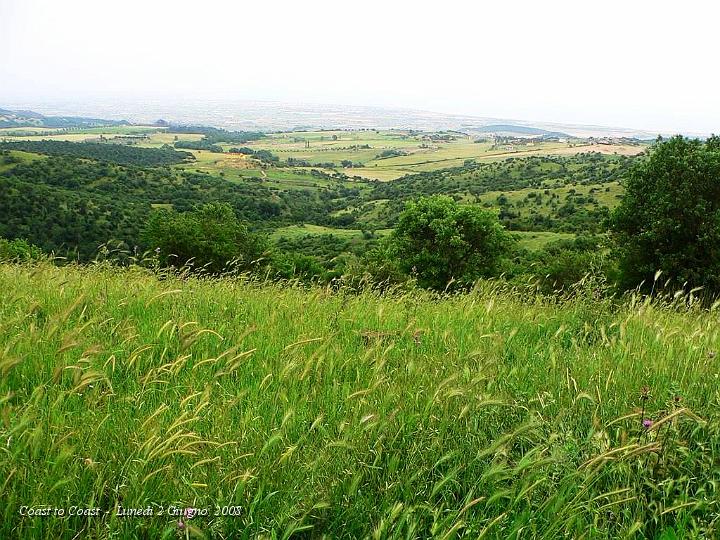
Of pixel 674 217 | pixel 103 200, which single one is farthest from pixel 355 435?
pixel 103 200

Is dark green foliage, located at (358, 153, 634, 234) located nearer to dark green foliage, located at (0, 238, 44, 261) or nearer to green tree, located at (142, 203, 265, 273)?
green tree, located at (142, 203, 265, 273)

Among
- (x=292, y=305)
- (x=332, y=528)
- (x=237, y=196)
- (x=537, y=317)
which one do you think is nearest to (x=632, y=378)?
(x=537, y=317)

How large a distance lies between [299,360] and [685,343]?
121 inches

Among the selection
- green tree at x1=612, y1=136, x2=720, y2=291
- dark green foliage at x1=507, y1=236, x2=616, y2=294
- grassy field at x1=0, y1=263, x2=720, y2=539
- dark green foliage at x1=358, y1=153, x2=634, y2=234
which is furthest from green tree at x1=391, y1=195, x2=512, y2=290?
grassy field at x1=0, y1=263, x2=720, y2=539

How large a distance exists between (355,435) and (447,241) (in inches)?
1657

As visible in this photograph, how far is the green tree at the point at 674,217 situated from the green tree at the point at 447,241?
1620 cm

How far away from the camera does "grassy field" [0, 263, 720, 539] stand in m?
1.89

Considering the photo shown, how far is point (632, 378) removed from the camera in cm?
321

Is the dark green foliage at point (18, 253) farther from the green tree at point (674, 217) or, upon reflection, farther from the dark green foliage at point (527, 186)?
the dark green foliage at point (527, 186)

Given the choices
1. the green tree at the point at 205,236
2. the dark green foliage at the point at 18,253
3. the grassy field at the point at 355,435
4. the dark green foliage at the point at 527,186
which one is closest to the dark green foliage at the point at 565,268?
the grassy field at the point at 355,435

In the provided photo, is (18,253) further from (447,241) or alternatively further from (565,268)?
(565,268)

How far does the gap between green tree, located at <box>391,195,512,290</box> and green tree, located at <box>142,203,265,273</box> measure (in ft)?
46.9

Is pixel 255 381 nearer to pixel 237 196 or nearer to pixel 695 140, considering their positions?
pixel 695 140

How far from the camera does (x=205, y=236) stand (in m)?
49.7
